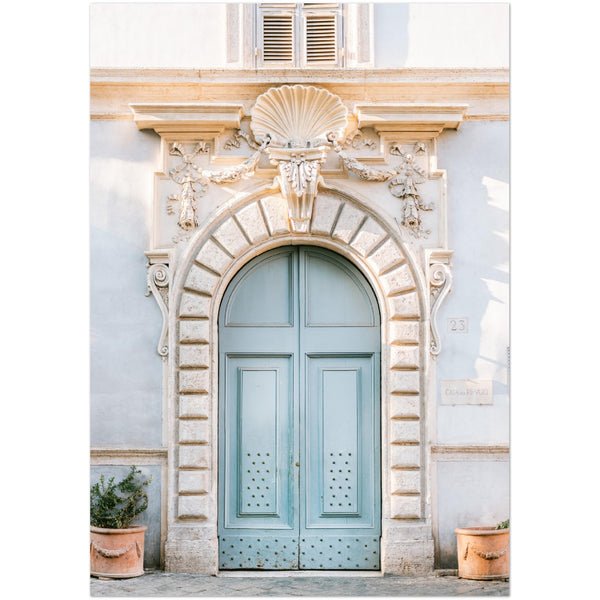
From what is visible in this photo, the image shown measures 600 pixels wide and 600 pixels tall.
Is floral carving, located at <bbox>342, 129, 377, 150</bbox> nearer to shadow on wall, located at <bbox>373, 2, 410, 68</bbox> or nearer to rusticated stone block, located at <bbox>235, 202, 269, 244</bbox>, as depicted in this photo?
shadow on wall, located at <bbox>373, 2, 410, 68</bbox>

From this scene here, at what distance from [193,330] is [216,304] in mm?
319

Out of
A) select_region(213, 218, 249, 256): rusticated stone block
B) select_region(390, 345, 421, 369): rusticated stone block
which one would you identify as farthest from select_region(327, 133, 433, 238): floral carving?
select_region(213, 218, 249, 256): rusticated stone block

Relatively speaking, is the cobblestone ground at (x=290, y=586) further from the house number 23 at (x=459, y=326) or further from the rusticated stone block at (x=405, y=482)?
the house number 23 at (x=459, y=326)

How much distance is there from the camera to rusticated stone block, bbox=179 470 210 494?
8.14m

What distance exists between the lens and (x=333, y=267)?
8.54 meters

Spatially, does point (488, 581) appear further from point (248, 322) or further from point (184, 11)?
point (184, 11)

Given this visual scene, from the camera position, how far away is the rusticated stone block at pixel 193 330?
27.1 ft

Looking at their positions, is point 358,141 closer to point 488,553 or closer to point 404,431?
point 404,431

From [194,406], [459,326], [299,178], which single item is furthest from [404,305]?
[194,406]

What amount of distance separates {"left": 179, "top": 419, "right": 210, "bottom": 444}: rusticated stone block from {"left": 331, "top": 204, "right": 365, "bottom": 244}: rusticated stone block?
6.56 ft

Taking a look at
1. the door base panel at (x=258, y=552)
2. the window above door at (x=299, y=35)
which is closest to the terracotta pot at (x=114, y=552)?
the door base panel at (x=258, y=552)

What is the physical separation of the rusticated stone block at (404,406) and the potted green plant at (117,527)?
2193 mm

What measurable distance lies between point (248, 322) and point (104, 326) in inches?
49.7

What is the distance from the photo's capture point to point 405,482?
26.7 feet
